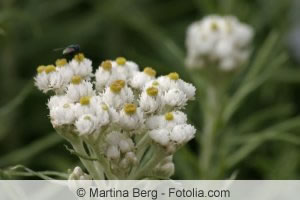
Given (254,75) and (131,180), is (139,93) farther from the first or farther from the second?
(254,75)

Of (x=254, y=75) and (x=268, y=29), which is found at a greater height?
(x=268, y=29)

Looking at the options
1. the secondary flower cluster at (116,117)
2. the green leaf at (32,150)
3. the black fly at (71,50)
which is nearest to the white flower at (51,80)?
the secondary flower cluster at (116,117)

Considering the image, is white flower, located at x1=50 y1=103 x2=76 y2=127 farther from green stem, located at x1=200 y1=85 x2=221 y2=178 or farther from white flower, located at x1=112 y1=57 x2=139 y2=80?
green stem, located at x1=200 y1=85 x2=221 y2=178

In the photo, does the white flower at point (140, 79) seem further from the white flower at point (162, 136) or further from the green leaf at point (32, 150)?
the green leaf at point (32, 150)

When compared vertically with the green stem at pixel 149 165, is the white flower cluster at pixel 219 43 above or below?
above

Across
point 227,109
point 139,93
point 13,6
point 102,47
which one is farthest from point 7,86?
point 139,93

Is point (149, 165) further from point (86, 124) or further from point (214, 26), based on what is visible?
point (214, 26)

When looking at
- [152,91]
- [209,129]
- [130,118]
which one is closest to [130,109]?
[130,118]

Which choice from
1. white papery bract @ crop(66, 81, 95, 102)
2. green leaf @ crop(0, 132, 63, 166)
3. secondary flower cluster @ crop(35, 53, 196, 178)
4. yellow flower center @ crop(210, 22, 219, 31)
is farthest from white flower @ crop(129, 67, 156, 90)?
yellow flower center @ crop(210, 22, 219, 31)
